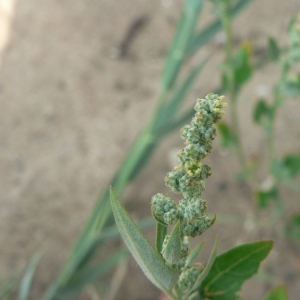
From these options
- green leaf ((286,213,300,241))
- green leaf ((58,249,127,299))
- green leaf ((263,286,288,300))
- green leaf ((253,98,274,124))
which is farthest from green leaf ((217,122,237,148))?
green leaf ((263,286,288,300))

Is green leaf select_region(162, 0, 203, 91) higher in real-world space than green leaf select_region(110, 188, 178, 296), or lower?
higher

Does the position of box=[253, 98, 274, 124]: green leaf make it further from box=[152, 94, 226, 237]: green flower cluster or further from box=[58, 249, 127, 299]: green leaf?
box=[152, 94, 226, 237]: green flower cluster

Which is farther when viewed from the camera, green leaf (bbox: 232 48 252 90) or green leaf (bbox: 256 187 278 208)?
green leaf (bbox: 256 187 278 208)

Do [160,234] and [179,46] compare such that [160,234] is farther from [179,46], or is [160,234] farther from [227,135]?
[227,135]

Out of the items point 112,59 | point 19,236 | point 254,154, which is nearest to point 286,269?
point 254,154

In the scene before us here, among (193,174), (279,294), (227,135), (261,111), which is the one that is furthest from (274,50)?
(193,174)

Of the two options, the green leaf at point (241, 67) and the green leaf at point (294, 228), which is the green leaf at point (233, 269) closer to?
the green leaf at point (241, 67)
